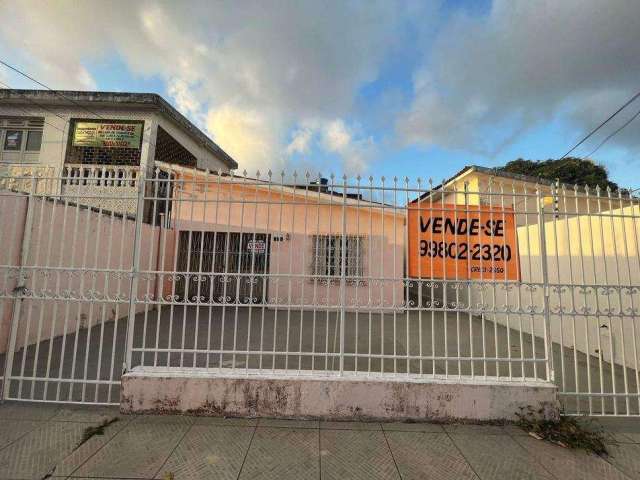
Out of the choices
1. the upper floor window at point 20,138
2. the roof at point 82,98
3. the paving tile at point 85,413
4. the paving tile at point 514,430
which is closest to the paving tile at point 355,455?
the paving tile at point 514,430

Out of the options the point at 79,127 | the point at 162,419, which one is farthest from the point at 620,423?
the point at 79,127

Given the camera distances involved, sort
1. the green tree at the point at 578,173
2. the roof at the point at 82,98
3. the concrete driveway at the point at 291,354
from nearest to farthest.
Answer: the concrete driveway at the point at 291,354 → the roof at the point at 82,98 → the green tree at the point at 578,173

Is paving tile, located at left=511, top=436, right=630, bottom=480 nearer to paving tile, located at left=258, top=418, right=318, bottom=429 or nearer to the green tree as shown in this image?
paving tile, located at left=258, top=418, right=318, bottom=429

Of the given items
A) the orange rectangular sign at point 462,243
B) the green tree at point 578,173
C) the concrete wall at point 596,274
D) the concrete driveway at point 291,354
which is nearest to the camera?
the concrete driveway at point 291,354

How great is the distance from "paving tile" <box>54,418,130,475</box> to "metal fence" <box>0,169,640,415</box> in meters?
0.48

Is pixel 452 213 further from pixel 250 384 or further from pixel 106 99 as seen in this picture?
pixel 106 99

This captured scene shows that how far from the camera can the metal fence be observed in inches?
129

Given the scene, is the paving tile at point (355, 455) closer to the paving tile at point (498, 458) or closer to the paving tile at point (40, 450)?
the paving tile at point (498, 458)

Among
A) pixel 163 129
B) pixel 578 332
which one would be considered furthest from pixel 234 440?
pixel 163 129

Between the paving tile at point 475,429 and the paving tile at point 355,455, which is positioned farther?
the paving tile at point 475,429

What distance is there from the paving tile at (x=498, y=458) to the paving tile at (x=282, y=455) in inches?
48.1

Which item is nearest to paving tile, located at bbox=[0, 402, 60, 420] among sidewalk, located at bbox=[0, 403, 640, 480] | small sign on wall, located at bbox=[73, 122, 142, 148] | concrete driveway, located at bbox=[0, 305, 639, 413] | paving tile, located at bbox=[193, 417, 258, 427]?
sidewalk, located at bbox=[0, 403, 640, 480]

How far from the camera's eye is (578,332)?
6031mm

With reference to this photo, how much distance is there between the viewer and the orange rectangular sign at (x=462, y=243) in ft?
11.4
